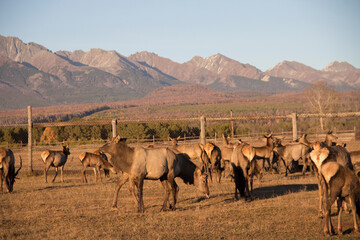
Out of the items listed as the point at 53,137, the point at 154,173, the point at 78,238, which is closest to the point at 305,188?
the point at 154,173

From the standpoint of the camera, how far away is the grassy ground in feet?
33.5

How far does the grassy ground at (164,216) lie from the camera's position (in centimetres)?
1021

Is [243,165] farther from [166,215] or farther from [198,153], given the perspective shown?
[198,153]

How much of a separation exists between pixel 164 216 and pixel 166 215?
0.47 feet

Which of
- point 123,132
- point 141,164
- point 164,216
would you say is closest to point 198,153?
point 141,164

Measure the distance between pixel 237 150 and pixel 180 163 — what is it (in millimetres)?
2030

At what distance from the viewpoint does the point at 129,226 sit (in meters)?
11.0

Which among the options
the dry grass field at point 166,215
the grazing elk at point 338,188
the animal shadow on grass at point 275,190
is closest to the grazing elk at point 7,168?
the dry grass field at point 166,215

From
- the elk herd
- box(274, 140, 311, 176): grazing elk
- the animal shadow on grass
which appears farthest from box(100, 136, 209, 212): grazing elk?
box(274, 140, 311, 176): grazing elk

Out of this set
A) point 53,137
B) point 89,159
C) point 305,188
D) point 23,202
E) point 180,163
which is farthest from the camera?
point 53,137

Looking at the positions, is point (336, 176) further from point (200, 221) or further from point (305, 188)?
point (305, 188)

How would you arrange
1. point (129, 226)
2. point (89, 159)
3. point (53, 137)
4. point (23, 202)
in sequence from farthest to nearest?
1. point (53, 137)
2. point (89, 159)
3. point (23, 202)
4. point (129, 226)

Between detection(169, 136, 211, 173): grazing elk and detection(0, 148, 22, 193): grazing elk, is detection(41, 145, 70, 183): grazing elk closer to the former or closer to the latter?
detection(0, 148, 22, 193): grazing elk

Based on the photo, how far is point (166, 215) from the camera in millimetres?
12234
